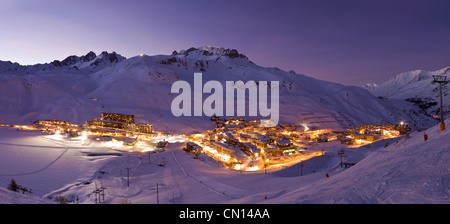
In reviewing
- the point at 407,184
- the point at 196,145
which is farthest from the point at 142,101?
the point at 407,184

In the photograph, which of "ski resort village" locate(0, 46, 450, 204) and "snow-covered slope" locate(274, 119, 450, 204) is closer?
"snow-covered slope" locate(274, 119, 450, 204)

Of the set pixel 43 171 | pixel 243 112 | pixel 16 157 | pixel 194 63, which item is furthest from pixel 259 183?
pixel 194 63

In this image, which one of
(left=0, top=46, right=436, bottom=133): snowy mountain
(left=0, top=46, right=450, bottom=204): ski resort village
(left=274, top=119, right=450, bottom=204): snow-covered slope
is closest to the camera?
(left=274, top=119, right=450, bottom=204): snow-covered slope

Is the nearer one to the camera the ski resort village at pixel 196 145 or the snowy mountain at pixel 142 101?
the ski resort village at pixel 196 145

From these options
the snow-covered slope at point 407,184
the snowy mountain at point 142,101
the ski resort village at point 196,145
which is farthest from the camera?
the snowy mountain at point 142,101

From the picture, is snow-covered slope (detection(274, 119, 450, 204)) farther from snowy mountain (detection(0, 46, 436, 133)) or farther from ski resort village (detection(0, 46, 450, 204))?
snowy mountain (detection(0, 46, 436, 133))

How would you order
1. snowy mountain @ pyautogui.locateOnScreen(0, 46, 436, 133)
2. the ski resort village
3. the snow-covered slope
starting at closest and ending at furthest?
1. the snow-covered slope
2. the ski resort village
3. snowy mountain @ pyautogui.locateOnScreen(0, 46, 436, 133)

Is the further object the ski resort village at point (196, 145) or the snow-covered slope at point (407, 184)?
the ski resort village at point (196, 145)

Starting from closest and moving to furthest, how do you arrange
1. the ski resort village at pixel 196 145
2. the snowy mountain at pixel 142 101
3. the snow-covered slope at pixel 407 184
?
the snow-covered slope at pixel 407 184 < the ski resort village at pixel 196 145 < the snowy mountain at pixel 142 101

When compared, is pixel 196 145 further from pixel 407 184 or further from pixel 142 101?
pixel 142 101

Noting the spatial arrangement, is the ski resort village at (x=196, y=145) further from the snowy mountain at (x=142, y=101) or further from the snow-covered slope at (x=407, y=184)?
the snowy mountain at (x=142, y=101)

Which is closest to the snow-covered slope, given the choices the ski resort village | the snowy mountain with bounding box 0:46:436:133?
the ski resort village

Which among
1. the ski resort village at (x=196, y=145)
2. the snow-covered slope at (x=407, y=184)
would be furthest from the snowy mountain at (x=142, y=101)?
the snow-covered slope at (x=407, y=184)
